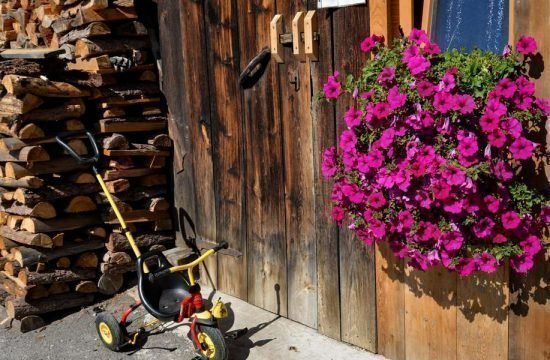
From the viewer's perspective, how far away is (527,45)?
8.84 feet

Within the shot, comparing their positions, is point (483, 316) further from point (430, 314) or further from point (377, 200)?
point (377, 200)

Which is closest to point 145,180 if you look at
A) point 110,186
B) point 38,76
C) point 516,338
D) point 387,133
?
point 110,186

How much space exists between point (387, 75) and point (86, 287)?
10.3 feet

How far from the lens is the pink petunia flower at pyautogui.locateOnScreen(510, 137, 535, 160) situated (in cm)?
266

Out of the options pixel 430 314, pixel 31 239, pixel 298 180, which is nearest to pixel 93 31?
pixel 31 239

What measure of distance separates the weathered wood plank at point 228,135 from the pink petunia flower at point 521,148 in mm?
2116

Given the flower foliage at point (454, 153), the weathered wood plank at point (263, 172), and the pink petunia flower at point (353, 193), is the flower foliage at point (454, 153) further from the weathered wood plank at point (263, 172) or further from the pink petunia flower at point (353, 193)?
the weathered wood plank at point (263, 172)

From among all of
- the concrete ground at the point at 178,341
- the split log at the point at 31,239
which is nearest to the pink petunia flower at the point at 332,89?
the concrete ground at the point at 178,341

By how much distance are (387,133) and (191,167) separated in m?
2.33

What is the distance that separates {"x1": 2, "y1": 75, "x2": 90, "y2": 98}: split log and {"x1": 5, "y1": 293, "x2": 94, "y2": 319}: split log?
1505 millimetres

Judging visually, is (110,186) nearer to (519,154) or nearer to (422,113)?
(422,113)

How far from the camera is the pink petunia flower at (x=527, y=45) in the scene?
269 centimetres

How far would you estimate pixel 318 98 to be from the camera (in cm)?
347

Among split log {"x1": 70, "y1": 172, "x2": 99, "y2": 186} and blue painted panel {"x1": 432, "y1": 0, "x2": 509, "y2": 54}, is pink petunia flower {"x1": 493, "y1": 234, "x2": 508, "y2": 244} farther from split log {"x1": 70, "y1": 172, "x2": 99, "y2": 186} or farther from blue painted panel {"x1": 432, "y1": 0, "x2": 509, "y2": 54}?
split log {"x1": 70, "y1": 172, "x2": 99, "y2": 186}
